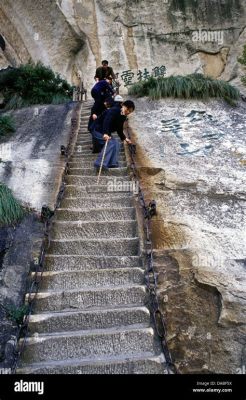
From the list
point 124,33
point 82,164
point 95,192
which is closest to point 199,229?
point 95,192

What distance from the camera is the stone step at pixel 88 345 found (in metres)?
4.25

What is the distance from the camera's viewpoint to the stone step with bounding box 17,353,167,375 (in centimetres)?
399

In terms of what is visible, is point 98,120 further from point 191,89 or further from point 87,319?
point 87,319

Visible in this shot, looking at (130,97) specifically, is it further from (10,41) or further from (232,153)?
(10,41)

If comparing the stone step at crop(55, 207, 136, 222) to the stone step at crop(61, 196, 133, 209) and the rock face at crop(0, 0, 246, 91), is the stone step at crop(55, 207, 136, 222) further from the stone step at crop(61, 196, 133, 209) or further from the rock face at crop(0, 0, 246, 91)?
the rock face at crop(0, 0, 246, 91)

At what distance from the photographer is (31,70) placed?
477 inches

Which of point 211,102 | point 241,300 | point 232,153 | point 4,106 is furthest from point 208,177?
point 4,106

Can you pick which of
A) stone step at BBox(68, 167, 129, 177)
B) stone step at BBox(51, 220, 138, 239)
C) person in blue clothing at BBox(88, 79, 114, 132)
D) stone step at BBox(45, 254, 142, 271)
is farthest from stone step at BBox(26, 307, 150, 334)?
person in blue clothing at BBox(88, 79, 114, 132)

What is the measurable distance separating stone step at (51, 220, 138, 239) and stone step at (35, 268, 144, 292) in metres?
0.83

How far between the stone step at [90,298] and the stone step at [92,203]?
1.88 metres

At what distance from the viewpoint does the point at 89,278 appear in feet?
16.8

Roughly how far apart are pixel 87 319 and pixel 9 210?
7.49ft

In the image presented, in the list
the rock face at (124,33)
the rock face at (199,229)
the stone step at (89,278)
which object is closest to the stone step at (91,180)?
the rock face at (199,229)

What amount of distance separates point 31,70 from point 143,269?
888 centimetres
